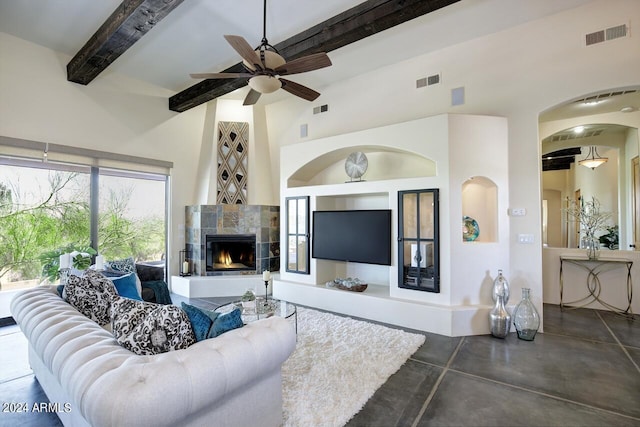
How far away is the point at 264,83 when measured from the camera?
3.04 metres

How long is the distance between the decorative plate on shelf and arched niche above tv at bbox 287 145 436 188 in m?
0.83

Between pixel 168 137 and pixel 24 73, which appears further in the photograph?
pixel 168 137

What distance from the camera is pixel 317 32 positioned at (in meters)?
3.76

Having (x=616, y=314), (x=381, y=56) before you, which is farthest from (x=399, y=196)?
(x=616, y=314)

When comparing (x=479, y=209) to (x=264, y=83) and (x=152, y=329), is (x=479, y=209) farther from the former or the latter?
(x=152, y=329)

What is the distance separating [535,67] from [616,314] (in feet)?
11.8

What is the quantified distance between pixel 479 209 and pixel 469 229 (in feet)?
1.10

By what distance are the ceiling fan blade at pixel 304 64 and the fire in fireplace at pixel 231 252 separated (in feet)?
11.9

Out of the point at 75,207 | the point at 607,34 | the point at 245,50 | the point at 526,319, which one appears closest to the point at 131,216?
the point at 75,207

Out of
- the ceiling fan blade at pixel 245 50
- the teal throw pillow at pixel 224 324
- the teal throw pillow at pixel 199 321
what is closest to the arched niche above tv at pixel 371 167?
the ceiling fan blade at pixel 245 50

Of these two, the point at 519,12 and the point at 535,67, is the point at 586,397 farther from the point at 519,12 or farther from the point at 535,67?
the point at 519,12

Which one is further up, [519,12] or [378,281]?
[519,12]

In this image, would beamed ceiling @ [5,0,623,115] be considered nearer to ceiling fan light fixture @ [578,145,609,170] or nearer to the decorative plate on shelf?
ceiling fan light fixture @ [578,145,609,170]

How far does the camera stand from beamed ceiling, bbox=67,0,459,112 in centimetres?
319
